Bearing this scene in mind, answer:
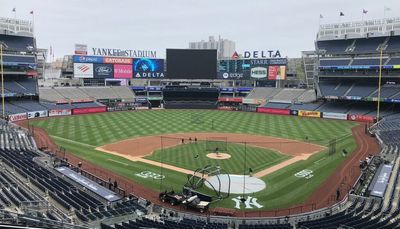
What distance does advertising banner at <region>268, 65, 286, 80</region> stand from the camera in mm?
96062

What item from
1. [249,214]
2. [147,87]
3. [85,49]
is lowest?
[249,214]

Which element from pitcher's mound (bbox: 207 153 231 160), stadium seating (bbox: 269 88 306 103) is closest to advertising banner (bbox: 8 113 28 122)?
pitcher's mound (bbox: 207 153 231 160)

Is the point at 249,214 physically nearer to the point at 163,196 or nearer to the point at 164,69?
the point at 163,196

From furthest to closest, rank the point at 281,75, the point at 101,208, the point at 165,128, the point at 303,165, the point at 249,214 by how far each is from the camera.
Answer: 1. the point at 281,75
2. the point at 165,128
3. the point at 303,165
4. the point at 249,214
5. the point at 101,208

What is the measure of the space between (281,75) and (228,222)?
257 feet

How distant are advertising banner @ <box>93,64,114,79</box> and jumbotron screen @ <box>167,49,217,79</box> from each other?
16326 millimetres

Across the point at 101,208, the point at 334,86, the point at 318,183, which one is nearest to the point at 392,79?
the point at 334,86

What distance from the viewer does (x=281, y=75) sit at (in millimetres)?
96500

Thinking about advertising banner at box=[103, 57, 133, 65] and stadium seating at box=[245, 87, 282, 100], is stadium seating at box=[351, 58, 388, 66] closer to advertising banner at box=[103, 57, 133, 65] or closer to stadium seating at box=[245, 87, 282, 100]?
stadium seating at box=[245, 87, 282, 100]

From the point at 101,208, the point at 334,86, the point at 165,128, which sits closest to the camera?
the point at 101,208

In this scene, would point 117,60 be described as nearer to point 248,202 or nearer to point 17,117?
point 17,117

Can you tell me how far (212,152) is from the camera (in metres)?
43.7

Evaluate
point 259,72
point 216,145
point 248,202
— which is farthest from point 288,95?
point 248,202

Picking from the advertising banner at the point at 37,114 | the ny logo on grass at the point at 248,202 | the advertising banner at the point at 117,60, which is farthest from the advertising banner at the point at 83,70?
the ny logo on grass at the point at 248,202
